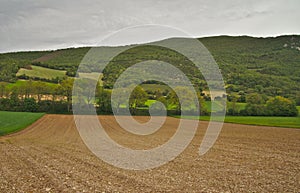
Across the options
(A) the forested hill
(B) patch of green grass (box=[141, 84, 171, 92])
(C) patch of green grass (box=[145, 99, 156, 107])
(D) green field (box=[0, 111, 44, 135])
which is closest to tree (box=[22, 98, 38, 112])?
(A) the forested hill

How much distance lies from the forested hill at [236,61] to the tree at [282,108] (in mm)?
15006

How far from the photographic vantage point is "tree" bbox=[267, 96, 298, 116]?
7216 centimetres

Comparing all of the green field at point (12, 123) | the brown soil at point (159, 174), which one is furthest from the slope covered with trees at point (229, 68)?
the brown soil at point (159, 174)

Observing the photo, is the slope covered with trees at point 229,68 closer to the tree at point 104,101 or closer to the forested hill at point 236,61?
the forested hill at point 236,61

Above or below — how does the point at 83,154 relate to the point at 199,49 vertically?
below

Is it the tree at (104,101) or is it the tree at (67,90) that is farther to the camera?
the tree at (67,90)

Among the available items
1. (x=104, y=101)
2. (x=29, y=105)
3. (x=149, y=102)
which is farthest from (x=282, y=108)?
(x=29, y=105)

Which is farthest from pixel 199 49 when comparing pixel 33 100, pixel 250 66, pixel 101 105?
→ pixel 250 66

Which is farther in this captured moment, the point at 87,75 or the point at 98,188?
the point at 87,75

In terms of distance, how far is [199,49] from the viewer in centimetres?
A: 7975

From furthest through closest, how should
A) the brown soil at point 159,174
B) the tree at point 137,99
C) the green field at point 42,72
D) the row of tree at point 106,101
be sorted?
the green field at point 42,72, the tree at point 137,99, the row of tree at point 106,101, the brown soil at point 159,174

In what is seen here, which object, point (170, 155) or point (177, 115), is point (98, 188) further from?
point (177, 115)

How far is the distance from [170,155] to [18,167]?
8515 mm

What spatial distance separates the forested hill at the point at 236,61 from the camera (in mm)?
95725
